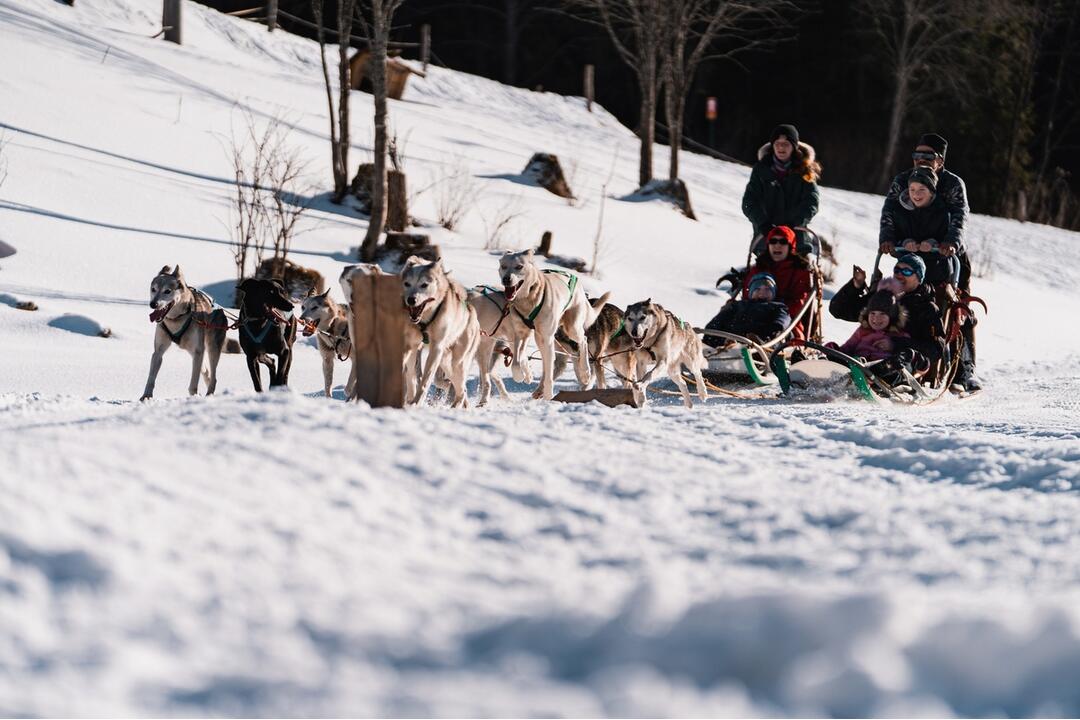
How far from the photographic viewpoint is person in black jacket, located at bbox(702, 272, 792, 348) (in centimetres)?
761

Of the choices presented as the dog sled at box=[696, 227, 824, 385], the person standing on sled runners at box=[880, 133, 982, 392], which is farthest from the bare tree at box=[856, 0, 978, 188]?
the dog sled at box=[696, 227, 824, 385]

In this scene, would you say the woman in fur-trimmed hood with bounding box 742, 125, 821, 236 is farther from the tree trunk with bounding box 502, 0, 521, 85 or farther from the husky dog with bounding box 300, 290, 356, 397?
the tree trunk with bounding box 502, 0, 521, 85

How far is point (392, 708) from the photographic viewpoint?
6.37 ft

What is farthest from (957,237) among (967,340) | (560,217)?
(560,217)

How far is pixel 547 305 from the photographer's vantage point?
644 cm

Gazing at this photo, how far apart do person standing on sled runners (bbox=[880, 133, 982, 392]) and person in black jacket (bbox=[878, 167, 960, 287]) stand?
36 millimetres

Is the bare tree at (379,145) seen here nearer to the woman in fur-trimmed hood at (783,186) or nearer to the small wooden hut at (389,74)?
the woman in fur-trimmed hood at (783,186)

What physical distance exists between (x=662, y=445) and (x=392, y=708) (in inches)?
91.8

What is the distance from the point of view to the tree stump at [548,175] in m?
15.8

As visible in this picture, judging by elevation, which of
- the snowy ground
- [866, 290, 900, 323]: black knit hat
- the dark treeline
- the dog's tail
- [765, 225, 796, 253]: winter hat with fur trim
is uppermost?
the dark treeline

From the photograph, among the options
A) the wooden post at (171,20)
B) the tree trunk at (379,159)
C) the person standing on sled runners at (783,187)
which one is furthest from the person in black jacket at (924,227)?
the wooden post at (171,20)

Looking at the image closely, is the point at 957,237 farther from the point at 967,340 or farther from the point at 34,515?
the point at 34,515

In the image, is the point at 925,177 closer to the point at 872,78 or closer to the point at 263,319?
the point at 263,319

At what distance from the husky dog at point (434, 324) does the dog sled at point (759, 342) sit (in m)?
1.79
